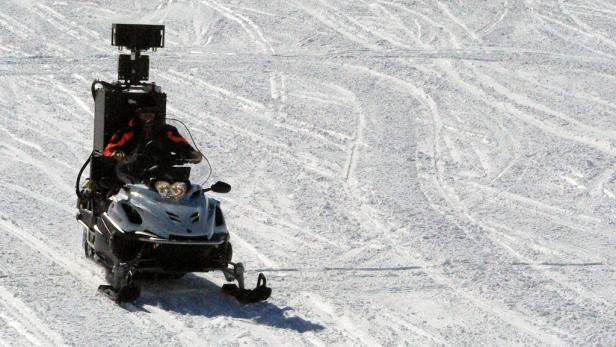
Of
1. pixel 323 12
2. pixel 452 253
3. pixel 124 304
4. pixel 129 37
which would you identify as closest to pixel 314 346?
pixel 124 304

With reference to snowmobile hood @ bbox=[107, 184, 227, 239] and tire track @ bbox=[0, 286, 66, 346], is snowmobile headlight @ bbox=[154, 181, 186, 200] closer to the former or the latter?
→ snowmobile hood @ bbox=[107, 184, 227, 239]

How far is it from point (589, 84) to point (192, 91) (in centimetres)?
610

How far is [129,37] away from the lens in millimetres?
10297

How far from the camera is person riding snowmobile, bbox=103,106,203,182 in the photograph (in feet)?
30.1

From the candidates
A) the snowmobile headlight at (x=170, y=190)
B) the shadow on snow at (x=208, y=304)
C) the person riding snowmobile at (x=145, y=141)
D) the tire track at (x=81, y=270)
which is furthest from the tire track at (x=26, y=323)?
the person riding snowmobile at (x=145, y=141)

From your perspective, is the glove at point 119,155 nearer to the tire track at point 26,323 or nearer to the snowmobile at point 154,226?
the snowmobile at point 154,226

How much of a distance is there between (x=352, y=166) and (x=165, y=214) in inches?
210

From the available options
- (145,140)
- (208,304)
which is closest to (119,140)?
(145,140)

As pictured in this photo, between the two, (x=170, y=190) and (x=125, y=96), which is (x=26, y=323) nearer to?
(x=170, y=190)

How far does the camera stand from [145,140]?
925 centimetres

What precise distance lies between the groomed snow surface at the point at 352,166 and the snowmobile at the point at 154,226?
0.21 m

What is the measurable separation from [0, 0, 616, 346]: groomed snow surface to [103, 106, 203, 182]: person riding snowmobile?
1.02 m

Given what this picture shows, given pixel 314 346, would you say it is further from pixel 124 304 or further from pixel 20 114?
pixel 20 114

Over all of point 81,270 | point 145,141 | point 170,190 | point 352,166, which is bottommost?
point 352,166
